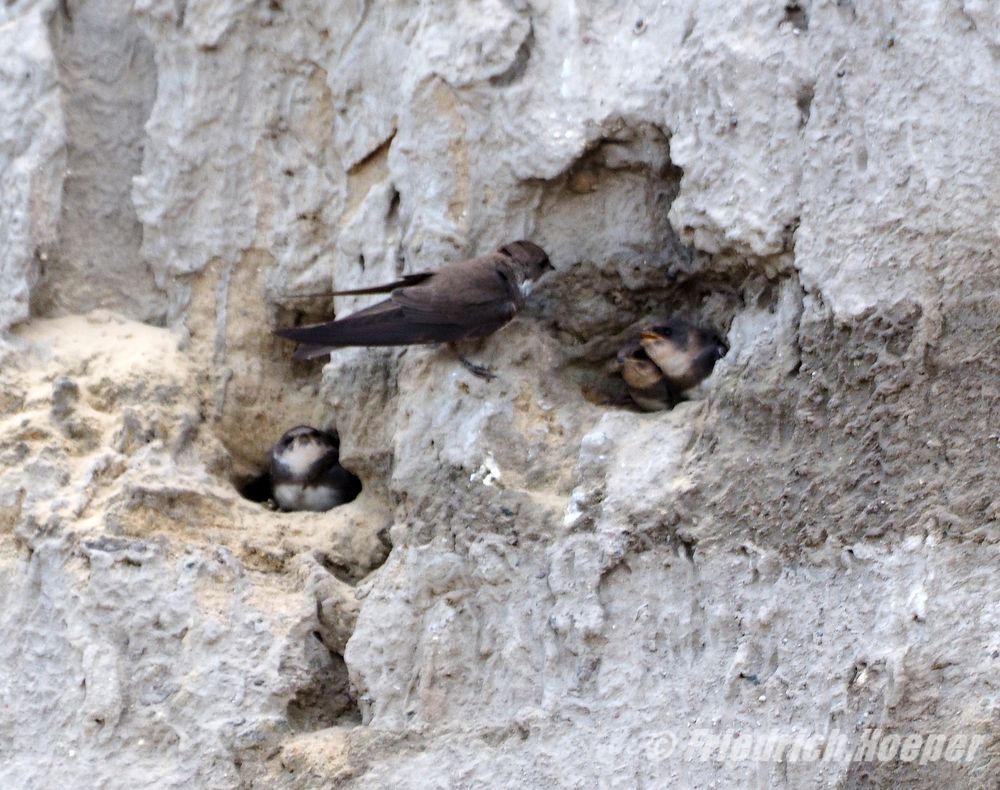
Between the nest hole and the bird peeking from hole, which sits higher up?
the bird peeking from hole

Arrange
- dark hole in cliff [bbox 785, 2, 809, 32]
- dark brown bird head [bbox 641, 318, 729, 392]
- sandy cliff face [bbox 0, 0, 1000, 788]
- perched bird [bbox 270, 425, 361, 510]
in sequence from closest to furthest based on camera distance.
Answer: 1. sandy cliff face [bbox 0, 0, 1000, 788]
2. dark hole in cliff [bbox 785, 2, 809, 32]
3. dark brown bird head [bbox 641, 318, 729, 392]
4. perched bird [bbox 270, 425, 361, 510]

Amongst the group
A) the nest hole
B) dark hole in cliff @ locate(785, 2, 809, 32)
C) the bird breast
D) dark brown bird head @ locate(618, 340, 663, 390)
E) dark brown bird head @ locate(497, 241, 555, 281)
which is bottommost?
the nest hole

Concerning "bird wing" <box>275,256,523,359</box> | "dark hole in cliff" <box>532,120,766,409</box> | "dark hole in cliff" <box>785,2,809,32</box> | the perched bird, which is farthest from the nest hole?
"dark hole in cliff" <box>785,2,809,32</box>

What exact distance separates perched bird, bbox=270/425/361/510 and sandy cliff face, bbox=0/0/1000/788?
0.11 metres

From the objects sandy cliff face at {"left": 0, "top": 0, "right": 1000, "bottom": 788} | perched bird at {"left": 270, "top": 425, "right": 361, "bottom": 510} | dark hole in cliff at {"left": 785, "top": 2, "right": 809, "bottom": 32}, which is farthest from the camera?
perched bird at {"left": 270, "top": 425, "right": 361, "bottom": 510}

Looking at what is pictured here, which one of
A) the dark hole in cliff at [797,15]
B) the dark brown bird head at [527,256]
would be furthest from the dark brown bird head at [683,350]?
the dark hole in cliff at [797,15]

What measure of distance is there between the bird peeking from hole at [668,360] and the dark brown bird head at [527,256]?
274mm

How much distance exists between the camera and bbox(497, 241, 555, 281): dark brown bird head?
333 cm

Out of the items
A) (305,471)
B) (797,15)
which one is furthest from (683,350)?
(305,471)

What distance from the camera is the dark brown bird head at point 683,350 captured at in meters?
3.24

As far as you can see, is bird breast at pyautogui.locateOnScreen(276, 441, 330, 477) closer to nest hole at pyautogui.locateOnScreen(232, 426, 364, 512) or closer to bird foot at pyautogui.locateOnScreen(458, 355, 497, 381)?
nest hole at pyautogui.locateOnScreen(232, 426, 364, 512)

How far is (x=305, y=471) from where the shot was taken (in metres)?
3.69

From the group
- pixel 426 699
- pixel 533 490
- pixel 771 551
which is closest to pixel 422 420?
pixel 533 490

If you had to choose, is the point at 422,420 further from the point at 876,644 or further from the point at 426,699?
the point at 876,644
